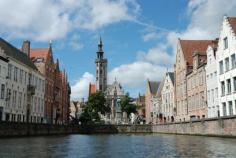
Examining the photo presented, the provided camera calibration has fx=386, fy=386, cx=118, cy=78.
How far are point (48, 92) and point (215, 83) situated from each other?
36.5 m

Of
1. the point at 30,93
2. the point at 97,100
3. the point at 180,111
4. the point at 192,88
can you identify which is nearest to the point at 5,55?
the point at 30,93

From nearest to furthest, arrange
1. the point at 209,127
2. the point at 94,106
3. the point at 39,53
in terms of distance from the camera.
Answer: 1. the point at 209,127
2. the point at 39,53
3. the point at 94,106

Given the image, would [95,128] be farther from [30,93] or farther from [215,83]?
[215,83]

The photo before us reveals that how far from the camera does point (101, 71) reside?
530ft

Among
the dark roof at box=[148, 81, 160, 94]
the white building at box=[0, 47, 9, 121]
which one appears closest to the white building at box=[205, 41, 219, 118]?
the white building at box=[0, 47, 9, 121]

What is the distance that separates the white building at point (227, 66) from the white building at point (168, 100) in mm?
33311

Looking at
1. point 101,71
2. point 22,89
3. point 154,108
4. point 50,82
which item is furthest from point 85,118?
point 101,71

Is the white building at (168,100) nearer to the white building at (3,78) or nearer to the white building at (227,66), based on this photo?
the white building at (227,66)

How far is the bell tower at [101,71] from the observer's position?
6353 inches

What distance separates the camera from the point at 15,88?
5647 cm

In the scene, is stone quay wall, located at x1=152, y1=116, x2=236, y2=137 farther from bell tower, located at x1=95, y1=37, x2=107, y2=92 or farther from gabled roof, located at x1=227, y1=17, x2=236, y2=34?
bell tower, located at x1=95, y1=37, x2=107, y2=92

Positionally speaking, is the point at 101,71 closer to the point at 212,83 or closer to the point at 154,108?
the point at 154,108

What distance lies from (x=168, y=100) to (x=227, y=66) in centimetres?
4332

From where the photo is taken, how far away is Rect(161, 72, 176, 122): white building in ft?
289
